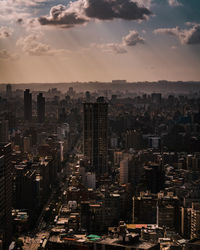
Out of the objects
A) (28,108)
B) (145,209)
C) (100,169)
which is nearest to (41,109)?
(28,108)

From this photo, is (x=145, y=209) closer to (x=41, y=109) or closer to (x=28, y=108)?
(x=28, y=108)

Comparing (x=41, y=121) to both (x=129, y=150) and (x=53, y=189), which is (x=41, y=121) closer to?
(x=129, y=150)

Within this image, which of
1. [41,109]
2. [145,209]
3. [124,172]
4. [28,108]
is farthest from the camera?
[41,109]

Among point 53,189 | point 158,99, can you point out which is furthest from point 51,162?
point 158,99

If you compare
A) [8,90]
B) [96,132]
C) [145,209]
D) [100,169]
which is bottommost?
[145,209]

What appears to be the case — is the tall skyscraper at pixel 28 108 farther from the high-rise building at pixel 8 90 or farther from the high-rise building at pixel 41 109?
the high-rise building at pixel 8 90

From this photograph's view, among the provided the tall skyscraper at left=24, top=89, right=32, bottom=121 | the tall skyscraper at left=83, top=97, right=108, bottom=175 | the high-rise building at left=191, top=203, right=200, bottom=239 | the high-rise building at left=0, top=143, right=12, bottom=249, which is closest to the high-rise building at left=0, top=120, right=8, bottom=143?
the tall skyscraper at left=24, top=89, right=32, bottom=121
